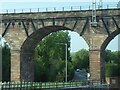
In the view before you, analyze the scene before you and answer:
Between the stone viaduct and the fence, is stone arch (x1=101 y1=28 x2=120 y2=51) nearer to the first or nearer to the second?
the stone viaduct

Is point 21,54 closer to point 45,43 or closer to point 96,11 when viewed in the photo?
point 96,11

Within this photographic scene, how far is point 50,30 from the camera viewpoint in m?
51.8

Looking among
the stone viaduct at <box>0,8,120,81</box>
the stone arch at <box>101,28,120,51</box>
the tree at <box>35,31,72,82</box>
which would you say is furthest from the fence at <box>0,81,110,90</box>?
the tree at <box>35,31,72,82</box>

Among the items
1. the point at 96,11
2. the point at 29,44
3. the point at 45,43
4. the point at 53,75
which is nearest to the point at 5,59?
the point at 29,44

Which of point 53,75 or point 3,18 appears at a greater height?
point 3,18

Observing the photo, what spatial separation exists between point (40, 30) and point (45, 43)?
34.1 meters

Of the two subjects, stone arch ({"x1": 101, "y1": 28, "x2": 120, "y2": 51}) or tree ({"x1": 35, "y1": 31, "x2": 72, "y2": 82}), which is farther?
tree ({"x1": 35, "y1": 31, "x2": 72, "y2": 82})

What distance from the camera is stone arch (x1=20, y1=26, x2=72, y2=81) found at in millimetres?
50909

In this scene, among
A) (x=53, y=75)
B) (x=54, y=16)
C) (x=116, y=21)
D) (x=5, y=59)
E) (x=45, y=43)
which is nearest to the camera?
(x=116, y=21)

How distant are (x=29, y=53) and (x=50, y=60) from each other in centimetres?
2944

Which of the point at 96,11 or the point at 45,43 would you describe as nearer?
the point at 96,11

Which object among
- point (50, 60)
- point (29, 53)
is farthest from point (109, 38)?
point (50, 60)

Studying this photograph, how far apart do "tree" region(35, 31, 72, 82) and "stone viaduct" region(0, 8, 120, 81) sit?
13.9 meters

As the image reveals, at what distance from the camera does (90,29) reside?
47.5m
